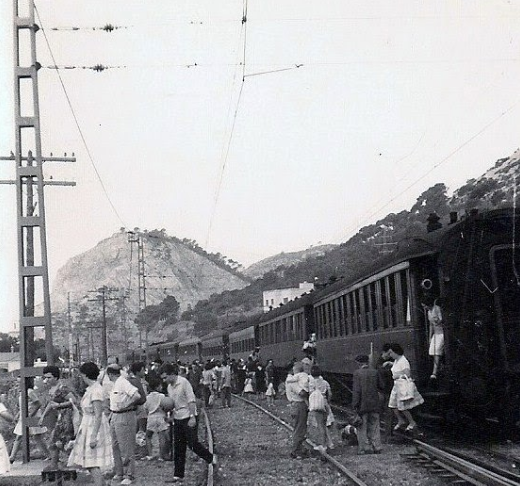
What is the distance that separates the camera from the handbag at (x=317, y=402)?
12.9m

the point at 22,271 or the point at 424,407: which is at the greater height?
the point at 22,271

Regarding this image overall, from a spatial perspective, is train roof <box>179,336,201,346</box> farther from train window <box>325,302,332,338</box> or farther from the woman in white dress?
the woman in white dress

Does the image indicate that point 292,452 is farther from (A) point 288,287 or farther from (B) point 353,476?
(A) point 288,287

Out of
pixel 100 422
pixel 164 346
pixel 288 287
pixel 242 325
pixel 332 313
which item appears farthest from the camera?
pixel 288 287

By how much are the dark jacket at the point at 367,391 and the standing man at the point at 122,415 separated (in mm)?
3759

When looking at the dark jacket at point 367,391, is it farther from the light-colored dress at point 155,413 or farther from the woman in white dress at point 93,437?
the woman in white dress at point 93,437

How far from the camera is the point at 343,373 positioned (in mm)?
19141

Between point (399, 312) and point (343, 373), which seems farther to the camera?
point (343, 373)

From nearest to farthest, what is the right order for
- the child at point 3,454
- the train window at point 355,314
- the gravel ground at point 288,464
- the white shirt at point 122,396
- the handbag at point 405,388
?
the child at point 3,454 → the white shirt at point 122,396 → the gravel ground at point 288,464 → the handbag at point 405,388 → the train window at point 355,314

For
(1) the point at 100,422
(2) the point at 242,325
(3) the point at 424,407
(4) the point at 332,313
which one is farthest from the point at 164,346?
(1) the point at 100,422

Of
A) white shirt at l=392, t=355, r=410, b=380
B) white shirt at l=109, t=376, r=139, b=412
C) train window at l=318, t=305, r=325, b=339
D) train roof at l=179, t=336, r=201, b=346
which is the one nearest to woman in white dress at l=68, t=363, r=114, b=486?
white shirt at l=109, t=376, r=139, b=412

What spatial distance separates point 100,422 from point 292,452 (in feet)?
14.8

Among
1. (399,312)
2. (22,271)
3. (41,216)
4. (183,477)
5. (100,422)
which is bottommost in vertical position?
(183,477)

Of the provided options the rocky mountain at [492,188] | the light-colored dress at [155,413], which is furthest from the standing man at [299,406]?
the rocky mountain at [492,188]
